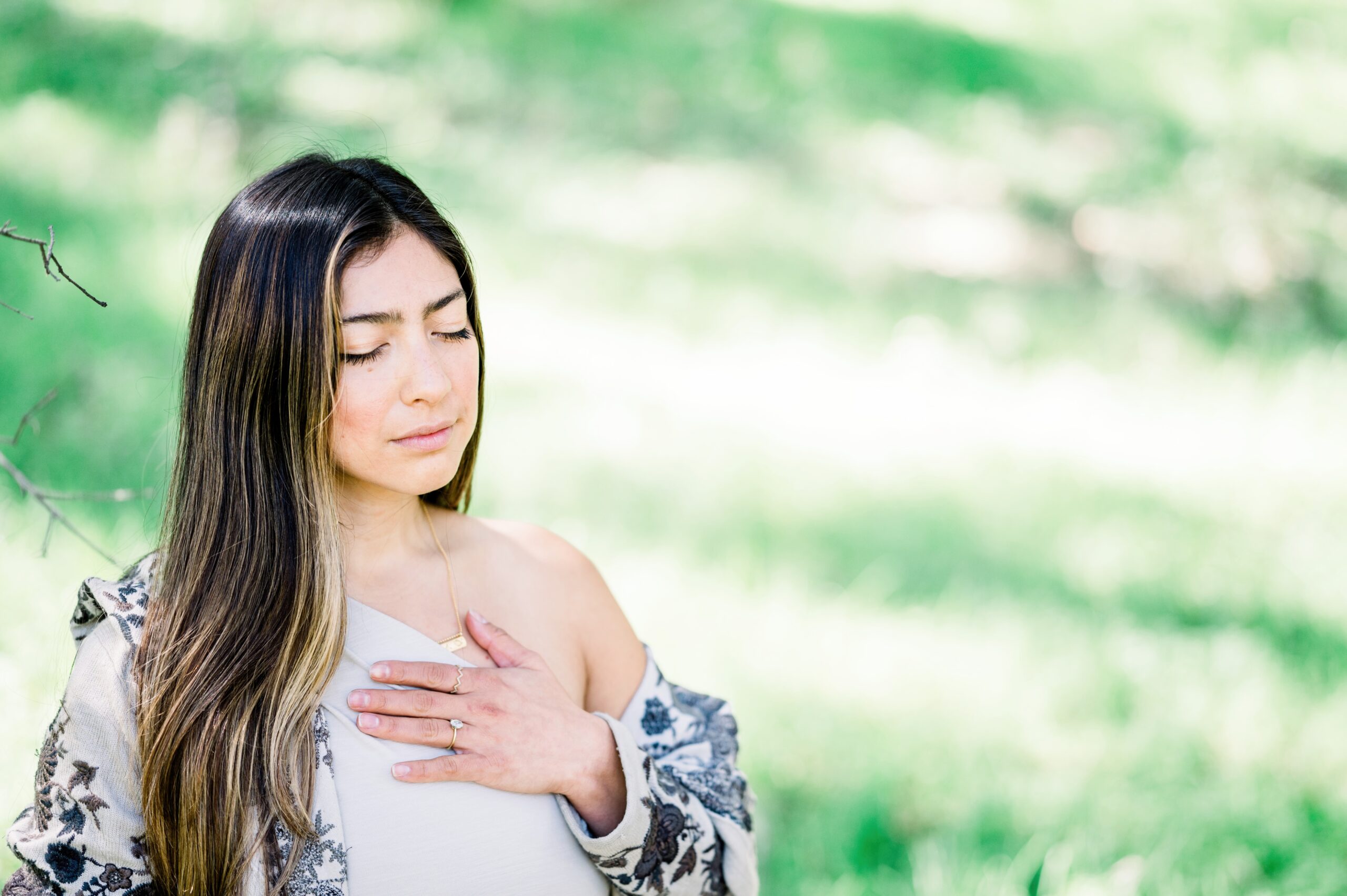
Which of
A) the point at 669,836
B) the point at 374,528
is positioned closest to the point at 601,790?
the point at 669,836

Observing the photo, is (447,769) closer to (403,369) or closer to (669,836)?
(669,836)

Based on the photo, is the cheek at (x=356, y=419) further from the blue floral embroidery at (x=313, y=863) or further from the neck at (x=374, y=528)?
the blue floral embroidery at (x=313, y=863)

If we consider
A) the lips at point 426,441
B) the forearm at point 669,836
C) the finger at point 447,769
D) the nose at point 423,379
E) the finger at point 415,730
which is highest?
the nose at point 423,379

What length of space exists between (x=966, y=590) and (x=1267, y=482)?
172cm

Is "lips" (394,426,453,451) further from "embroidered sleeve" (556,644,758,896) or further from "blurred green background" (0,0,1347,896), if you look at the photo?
"blurred green background" (0,0,1347,896)

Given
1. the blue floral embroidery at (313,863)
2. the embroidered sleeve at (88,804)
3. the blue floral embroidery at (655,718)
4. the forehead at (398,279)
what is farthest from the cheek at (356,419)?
the blue floral embroidery at (655,718)

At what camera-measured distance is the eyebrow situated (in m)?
1.83

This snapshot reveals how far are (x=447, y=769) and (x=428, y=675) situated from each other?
15 cm

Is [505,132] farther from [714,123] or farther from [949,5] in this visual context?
[949,5]

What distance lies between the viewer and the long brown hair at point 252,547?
1.74 metres

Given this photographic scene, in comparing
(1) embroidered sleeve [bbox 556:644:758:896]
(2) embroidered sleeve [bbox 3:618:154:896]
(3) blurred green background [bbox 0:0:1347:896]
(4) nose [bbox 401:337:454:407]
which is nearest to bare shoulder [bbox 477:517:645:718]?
(1) embroidered sleeve [bbox 556:644:758:896]

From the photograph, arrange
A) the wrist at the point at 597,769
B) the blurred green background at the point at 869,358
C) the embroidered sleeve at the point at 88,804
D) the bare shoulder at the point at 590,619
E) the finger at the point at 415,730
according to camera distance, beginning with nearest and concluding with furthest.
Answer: the embroidered sleeve at the point at 88,804 < the finger at the point at 415,730 < the wrist at the point at 597,769 < the bare shoulder at the point at 590,619 < the blurred green background at the point at 869,358

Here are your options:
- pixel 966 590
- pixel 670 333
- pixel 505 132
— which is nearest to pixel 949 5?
pixel 505 132

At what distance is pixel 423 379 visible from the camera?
6.07 ft
